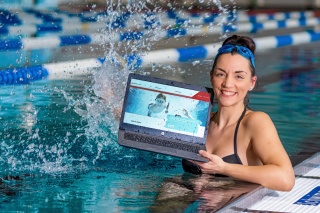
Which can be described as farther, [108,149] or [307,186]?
[108,149]

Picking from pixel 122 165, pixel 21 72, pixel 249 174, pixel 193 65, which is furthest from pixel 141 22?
pixel 249 174

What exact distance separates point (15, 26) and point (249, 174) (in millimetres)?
6656

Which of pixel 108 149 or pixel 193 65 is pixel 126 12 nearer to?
pixel 193 65

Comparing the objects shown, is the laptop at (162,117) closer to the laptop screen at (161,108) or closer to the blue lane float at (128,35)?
the laptop screen at (161,108)

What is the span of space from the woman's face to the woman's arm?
128mm

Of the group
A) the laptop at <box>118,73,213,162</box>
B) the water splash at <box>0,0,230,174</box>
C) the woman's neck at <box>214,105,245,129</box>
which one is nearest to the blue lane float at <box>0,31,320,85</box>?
the water splash at <box>0,0,230,174</box>

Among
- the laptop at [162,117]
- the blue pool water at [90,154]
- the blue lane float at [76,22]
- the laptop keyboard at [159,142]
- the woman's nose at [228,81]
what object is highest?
the blue lane float at [76,22]

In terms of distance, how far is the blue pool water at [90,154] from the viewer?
8.78ft

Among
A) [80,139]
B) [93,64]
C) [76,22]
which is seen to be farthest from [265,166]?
[76,22]

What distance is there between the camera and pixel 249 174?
2.64m

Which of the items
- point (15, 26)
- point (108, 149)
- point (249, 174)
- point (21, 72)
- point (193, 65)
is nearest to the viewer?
point (249, 174)

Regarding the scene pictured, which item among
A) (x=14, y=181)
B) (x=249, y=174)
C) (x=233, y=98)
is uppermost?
(x=233, y=98)

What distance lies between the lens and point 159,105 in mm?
2699

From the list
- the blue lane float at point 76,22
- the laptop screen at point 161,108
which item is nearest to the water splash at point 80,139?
the laptop screen at point 161,108
